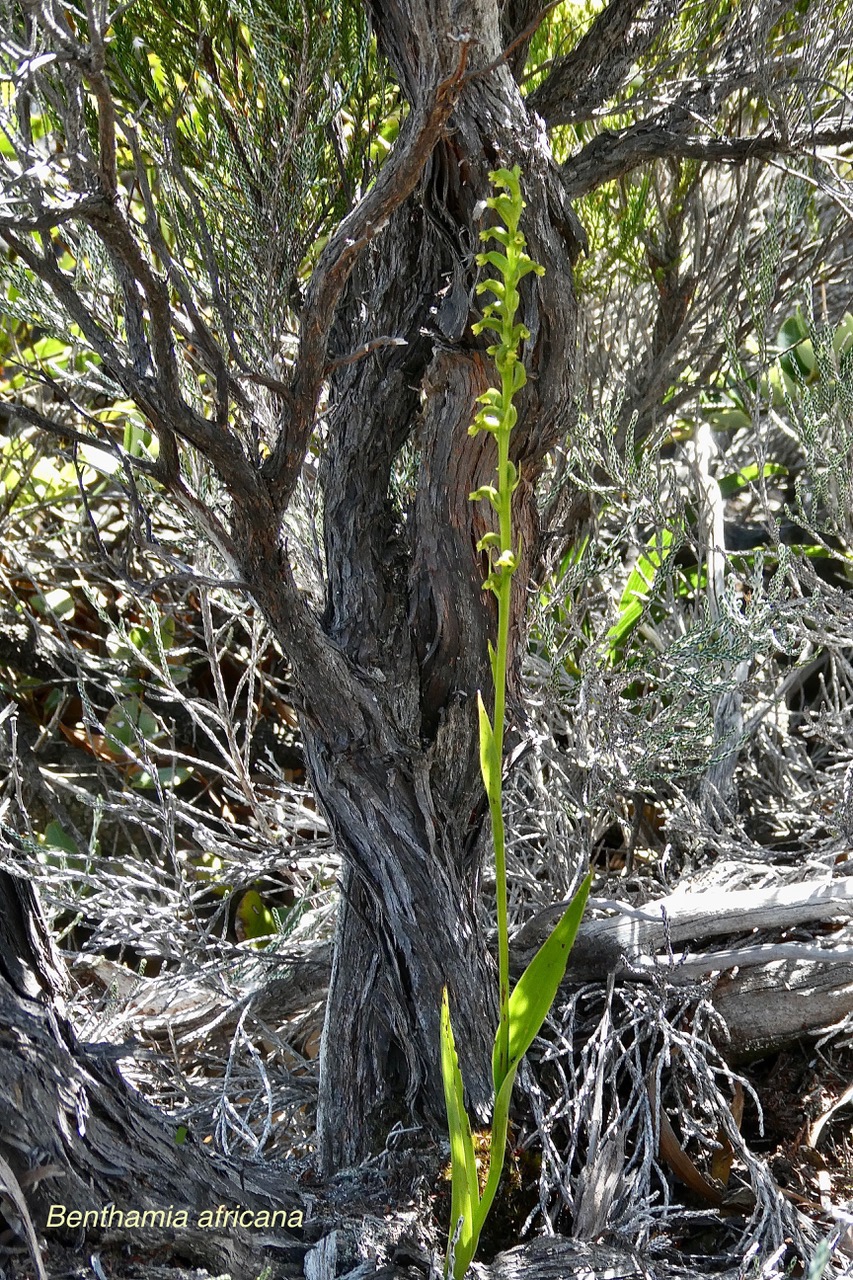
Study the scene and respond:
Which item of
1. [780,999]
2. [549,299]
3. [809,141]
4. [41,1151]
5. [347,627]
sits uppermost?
[809,141]

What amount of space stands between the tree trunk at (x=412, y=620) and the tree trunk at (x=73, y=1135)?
33 cm

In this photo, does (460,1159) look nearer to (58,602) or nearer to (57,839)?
(57,839)

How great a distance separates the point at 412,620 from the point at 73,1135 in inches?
31.6

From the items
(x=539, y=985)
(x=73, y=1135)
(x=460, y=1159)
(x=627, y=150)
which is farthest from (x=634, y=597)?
(x=73, y=1135)

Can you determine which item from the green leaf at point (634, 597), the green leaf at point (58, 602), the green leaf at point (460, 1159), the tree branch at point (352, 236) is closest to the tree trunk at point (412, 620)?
the tree branch at point (352, 236)

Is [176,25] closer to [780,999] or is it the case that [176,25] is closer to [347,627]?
[347,627]

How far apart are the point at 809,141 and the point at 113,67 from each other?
1182mm

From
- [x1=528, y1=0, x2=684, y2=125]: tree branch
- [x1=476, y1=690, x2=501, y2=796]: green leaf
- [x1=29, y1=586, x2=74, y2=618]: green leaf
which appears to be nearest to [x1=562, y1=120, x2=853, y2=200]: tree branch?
[x1=528, y1=0, x2=684, y2=125]: tree branch

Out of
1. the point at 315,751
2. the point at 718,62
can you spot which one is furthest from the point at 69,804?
the point at 718,62

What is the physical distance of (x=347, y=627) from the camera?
154 cm

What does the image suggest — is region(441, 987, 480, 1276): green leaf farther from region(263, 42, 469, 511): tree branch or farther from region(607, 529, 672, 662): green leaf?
region(607, 529, 672, 662): green leaf

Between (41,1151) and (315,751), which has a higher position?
(315,751)

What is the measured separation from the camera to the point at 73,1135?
1.13 meters

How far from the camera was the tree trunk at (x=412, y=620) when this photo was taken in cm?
138
